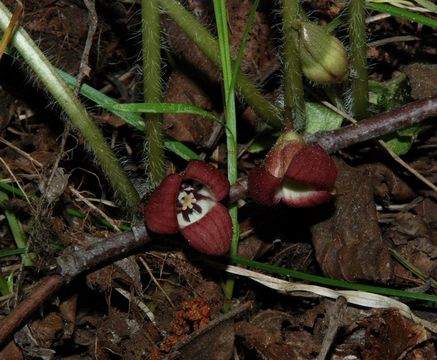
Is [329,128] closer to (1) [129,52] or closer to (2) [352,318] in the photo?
(2) [352,318]

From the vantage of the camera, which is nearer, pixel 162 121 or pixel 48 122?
pixel 162 121

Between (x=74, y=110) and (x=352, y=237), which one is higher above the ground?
(x=74, y=110)

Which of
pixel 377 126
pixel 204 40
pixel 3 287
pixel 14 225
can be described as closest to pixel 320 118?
pixel 377 126

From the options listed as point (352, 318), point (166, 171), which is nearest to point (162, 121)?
point (166, 171)

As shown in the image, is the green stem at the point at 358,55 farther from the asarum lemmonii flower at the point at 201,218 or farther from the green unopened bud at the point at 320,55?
the asarum lemmonii flower at the point at 201,218

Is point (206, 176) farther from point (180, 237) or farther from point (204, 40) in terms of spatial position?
point (204, 40)

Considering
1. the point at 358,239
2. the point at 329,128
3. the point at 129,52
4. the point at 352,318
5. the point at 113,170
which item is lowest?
the point at 352,318

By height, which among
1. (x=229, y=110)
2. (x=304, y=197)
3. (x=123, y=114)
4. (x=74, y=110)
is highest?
(x=74, y=110)
